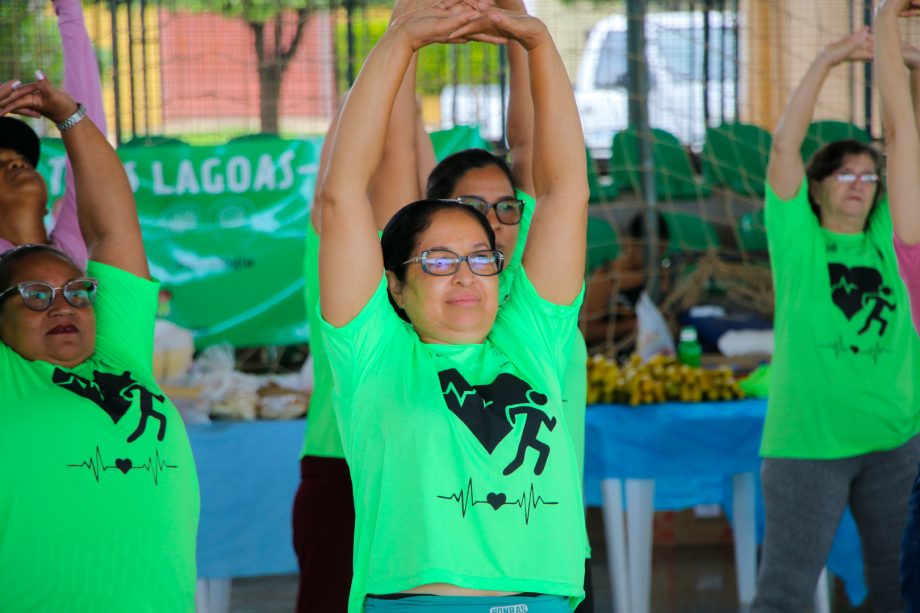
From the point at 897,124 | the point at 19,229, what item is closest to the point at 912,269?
the point at 897,124

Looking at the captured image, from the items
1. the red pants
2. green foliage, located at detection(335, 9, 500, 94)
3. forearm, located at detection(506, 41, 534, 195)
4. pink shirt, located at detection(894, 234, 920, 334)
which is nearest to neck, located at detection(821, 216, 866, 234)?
pink shirt, located at detection(894, 234, 920, 334)

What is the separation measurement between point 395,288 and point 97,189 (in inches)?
34.4

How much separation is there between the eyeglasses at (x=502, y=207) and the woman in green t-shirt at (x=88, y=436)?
754mm

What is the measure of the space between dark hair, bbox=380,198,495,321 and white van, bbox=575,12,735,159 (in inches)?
175

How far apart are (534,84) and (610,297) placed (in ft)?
12.2

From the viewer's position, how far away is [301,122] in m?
7.96

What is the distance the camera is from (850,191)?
3629 millimetres

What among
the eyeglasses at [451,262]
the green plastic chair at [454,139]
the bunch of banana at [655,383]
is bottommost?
the bunch of banana at [655,383]

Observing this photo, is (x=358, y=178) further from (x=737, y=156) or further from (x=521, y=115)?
(x=737, y=156)

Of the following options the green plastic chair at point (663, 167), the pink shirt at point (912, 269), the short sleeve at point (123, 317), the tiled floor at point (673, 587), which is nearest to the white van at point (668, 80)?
the green plastic chair at point (663, 167)

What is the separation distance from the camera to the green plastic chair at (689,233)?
6.26 m

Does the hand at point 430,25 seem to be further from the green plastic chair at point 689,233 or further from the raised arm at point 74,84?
the green plastic chair at point 689,233

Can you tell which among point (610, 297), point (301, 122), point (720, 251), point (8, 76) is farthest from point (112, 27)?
point (720, 251)

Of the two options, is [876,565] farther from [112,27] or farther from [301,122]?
[301,122]
